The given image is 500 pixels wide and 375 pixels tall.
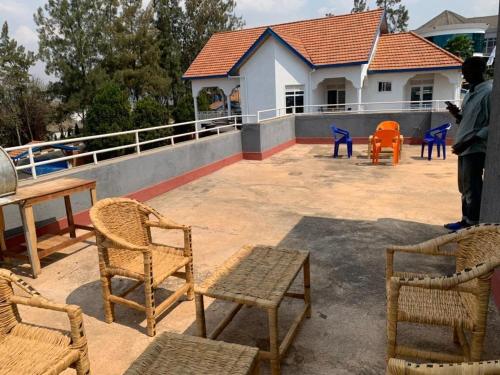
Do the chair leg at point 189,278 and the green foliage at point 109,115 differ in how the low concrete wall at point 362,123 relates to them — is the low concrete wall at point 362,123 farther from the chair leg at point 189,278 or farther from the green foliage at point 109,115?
the green foliage at point 109,115

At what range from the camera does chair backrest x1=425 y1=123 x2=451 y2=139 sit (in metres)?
11.3

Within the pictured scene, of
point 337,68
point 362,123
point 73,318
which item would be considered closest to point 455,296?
point 73,318

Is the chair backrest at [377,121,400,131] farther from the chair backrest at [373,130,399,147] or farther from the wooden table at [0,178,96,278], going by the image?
the wooden table at [0,178,96,278]

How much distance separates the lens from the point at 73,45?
34.1 m

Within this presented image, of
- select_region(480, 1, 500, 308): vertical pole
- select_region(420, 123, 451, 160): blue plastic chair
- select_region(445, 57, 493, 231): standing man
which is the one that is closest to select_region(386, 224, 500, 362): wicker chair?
select_region(480, 1, 500, 308): vertical pole

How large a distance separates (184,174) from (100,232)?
5674 millimetres

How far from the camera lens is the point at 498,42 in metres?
3.53

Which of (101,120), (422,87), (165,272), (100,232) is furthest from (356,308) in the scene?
(101,120)

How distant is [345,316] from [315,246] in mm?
1647

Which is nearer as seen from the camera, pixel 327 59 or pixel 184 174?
pixel 184 174

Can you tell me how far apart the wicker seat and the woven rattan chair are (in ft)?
3.38

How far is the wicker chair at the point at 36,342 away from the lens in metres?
2.25

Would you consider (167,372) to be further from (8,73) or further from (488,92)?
(8,73)

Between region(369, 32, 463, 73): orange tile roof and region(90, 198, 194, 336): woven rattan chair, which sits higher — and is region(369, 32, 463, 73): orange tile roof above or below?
above
